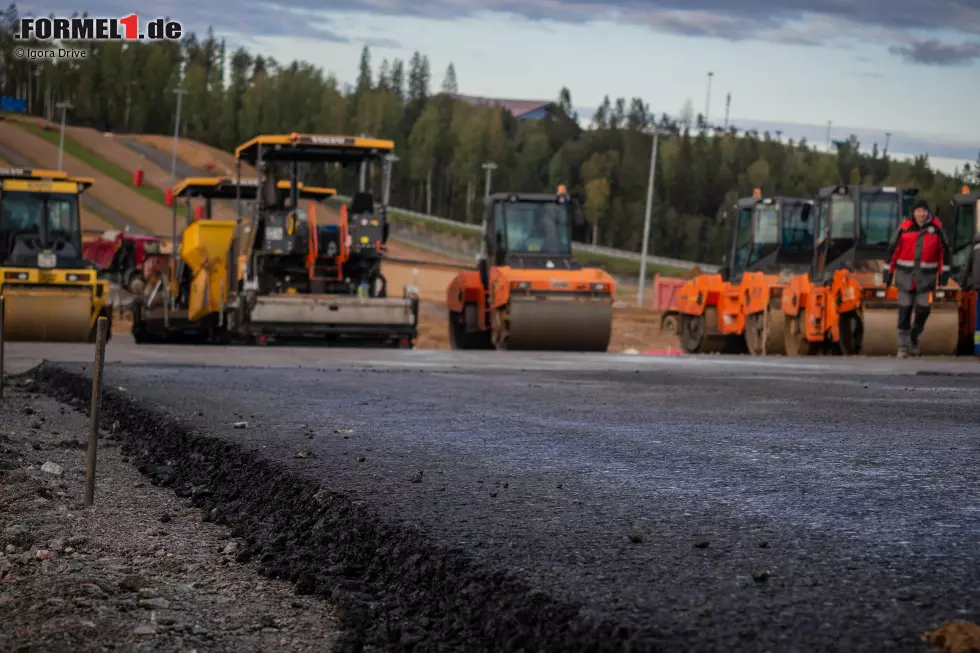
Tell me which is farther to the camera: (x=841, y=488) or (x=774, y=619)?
(x=841, y=488)

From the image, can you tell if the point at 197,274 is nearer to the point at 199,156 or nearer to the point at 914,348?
the point at 914,348

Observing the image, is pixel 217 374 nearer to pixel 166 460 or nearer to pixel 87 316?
pixel 166 460

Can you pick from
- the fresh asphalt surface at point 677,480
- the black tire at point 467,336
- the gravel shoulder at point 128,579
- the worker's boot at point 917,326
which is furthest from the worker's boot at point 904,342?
the gravel shoulder at point 128,579

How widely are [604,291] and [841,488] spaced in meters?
16.2

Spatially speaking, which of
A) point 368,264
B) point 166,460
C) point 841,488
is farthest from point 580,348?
point 841,488

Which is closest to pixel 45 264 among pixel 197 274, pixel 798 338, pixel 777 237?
pixel 197 274

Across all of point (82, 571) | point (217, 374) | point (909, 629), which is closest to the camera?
point (909, 629)

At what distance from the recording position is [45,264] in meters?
22.0

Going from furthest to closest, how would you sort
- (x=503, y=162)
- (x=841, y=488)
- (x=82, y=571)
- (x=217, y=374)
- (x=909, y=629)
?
(x=503, y=162), (x=217, y=374), (x=841, y=488), (x=82, y=571), (x=909, y=629)

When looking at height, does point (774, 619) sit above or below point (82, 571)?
above

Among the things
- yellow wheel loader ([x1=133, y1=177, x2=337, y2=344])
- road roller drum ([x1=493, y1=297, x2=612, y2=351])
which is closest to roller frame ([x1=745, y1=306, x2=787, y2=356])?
road roller drum ([x1=493, y1=297, x2=612, y2=351])

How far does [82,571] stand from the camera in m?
5.33

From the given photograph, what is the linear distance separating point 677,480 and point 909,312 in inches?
528

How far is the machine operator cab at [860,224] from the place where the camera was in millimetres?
22031
